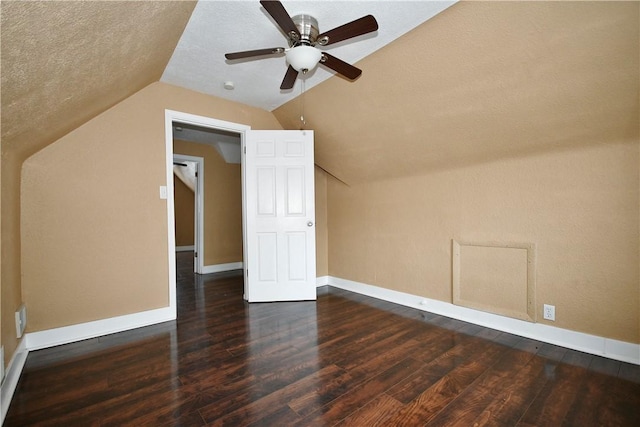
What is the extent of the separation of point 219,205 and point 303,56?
397cm

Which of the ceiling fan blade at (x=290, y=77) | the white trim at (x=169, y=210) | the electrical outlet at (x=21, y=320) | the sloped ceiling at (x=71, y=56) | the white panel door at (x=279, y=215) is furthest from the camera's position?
the white panel door at (x=279, y=215)

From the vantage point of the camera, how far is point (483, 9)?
1.66 metres

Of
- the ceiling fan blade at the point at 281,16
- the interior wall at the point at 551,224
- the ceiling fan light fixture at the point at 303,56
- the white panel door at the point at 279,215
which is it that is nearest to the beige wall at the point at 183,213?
the white panel door at the point at 279,215

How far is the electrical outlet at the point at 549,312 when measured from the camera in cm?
217

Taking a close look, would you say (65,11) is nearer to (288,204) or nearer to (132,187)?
(132,187)

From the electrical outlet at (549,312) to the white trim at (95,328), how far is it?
3261mm

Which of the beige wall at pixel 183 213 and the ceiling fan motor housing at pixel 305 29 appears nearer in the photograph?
the ceiling fan motor housing at pixel 305 29

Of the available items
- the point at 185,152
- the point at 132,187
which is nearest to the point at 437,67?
the point at 132,187

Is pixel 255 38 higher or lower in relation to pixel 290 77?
higher

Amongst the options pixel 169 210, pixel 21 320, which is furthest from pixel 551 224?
pixel 21 320

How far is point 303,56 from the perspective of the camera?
183 cm

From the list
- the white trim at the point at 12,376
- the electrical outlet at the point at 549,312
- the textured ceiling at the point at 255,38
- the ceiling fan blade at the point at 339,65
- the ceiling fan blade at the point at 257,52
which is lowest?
the white trim at the point at 12,376

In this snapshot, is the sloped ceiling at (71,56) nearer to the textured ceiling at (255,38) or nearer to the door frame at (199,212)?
the textured ceiling at (255,38)

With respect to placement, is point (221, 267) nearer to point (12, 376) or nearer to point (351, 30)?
point (12, 376)
